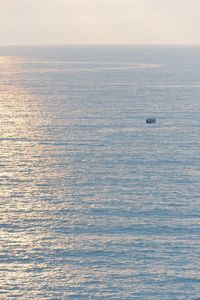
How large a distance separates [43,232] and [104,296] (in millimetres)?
21531

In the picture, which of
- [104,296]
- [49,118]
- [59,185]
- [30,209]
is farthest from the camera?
[49,118]

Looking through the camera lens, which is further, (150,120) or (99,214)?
(150,120)

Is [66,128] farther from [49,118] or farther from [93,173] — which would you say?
[93,173]

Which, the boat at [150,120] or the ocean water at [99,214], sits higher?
the boat at [150,120]

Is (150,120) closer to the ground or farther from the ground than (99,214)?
farther from the ground

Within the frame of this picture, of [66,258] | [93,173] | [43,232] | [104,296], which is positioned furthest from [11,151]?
[104,296]

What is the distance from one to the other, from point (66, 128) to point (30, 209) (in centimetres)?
6746

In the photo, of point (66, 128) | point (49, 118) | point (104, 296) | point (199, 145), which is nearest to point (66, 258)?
point (104, 296)

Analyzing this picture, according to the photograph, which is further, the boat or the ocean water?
the boat

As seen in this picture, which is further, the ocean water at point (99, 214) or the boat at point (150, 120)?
the boat at point (150, 120)

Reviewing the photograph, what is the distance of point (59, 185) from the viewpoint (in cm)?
12312

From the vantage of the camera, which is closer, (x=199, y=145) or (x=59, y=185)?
(x=59, y=185)

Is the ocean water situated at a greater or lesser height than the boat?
lesser

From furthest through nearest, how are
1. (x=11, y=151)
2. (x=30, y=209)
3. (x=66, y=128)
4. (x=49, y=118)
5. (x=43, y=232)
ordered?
(x=49, y=118)
(x=66, y=128)
(x=11, y=151)
(x=30, y=209)
(x=43, y=232)
